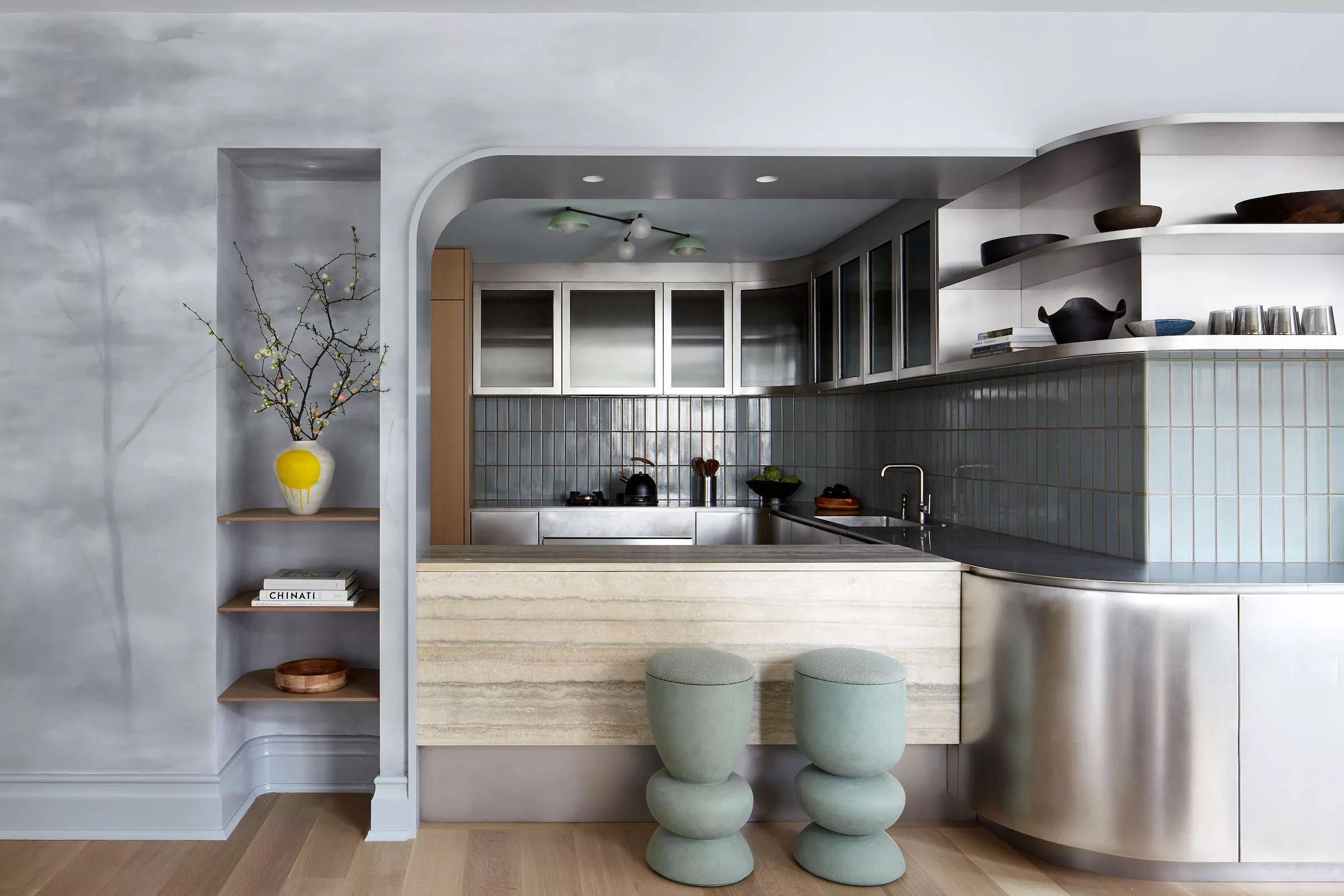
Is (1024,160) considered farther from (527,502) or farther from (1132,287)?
(527,502)

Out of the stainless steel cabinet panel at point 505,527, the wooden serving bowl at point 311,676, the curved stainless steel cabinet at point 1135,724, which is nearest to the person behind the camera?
the curved stainless steel cabinet at point 1135,724

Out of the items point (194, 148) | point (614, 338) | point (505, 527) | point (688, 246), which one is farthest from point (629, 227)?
point (194, 148)

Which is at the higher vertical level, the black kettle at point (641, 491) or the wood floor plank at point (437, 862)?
the black kettle at point (641, 491)

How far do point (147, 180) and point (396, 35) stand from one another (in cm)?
89

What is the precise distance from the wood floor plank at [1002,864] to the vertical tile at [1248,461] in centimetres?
136

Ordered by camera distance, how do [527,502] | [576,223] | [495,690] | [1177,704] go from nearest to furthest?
1. [1177,704]
2. [495,690]
3. [576,223]
4. [527,502]

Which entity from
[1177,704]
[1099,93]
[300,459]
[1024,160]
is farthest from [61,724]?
[1099,93]

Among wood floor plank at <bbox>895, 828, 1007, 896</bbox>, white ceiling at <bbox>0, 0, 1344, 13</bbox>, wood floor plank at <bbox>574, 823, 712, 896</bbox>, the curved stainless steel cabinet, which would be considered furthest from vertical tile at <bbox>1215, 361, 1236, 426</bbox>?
wood floor plank at <bbox>574, 823, 712, 896</bbox>

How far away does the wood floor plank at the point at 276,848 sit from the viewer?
7.49 feet

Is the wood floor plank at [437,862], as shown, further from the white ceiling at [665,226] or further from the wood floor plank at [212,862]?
the white ceiling at [665,226]

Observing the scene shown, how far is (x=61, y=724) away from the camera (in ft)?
8.64

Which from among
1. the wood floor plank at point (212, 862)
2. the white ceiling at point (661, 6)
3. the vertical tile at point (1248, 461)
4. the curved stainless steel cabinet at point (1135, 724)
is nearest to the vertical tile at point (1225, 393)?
the vertical tile at point (1248, 461)

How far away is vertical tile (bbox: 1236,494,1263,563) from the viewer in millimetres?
2711

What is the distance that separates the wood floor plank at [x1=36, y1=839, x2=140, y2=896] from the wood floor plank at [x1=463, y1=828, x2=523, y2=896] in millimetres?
969
